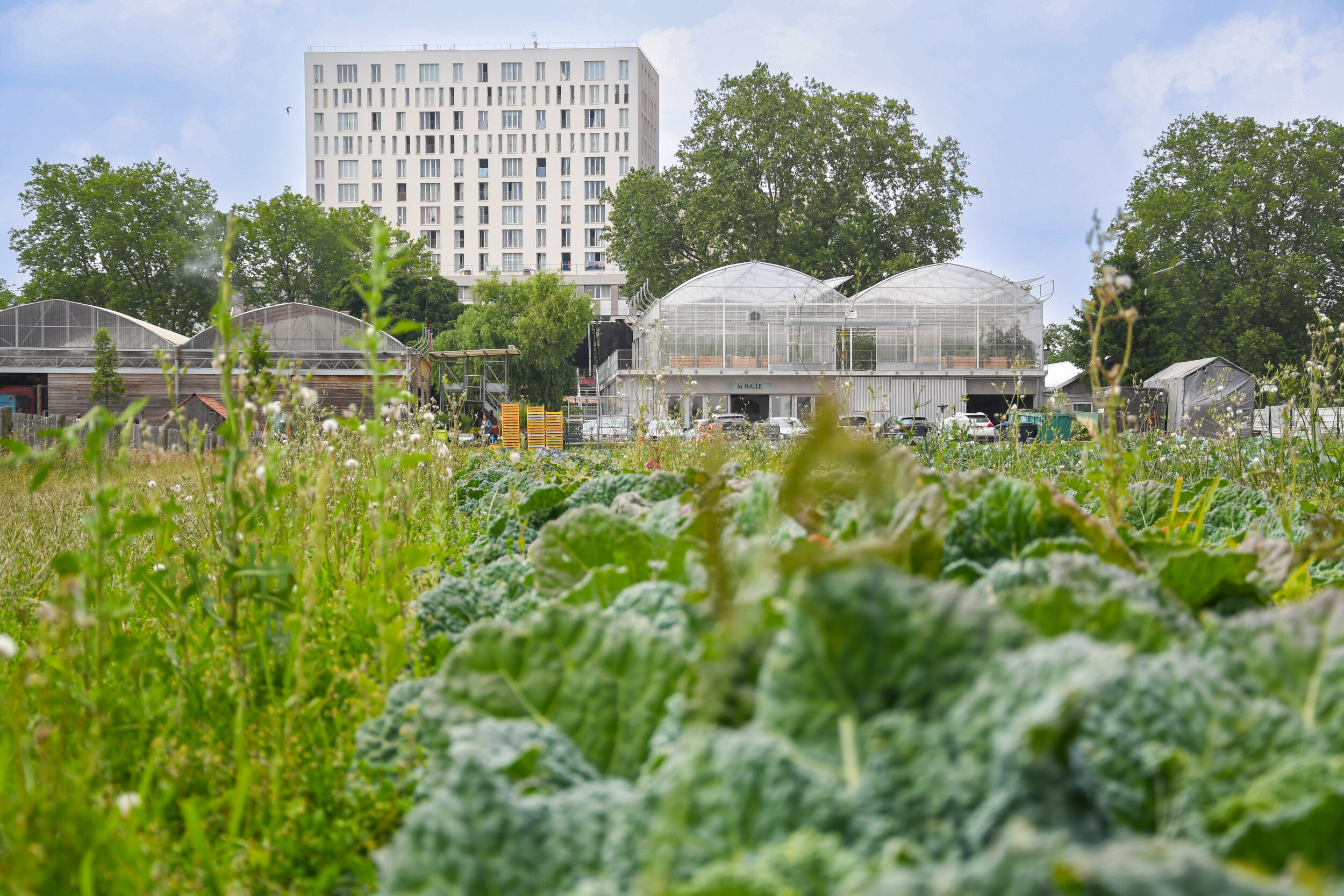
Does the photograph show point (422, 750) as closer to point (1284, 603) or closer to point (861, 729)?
point (861, 729)

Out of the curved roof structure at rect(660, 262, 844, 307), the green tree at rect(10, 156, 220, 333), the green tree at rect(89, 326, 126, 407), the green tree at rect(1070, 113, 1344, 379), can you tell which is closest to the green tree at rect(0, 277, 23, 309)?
the green tree at rect(10, 156, 220, 333)

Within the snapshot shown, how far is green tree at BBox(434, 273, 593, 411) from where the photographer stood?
120 ft

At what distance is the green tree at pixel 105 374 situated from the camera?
2781cm

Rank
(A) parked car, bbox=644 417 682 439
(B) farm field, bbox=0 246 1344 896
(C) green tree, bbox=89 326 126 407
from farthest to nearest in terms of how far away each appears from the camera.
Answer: (C) green tree, bbox=89 326 126 407, (A) parked car, bbox=644 417 682 439, (B) farm field, bbox=0 246 1344 896

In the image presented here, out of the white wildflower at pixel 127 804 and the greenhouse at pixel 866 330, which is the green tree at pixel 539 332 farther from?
the white wildflower at pixel 127 804

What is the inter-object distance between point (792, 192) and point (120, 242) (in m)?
34.0

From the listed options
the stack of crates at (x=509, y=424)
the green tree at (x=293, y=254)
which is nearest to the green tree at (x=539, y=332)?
the green tree at (x=293, y=254)

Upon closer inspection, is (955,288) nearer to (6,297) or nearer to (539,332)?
(539,332)

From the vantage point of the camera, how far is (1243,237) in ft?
125

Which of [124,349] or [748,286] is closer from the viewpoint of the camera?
[124,349]

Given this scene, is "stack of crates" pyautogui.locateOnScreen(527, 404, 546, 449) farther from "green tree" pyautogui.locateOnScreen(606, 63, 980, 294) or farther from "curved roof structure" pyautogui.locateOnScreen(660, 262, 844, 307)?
"green tree" pyautogui.locateOnScreen(606, 63, 980, 294)

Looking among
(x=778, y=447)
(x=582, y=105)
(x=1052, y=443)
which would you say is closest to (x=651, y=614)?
(x=1052, y=443)

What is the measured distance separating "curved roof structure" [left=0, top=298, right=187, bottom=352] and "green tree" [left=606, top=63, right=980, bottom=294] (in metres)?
21.0

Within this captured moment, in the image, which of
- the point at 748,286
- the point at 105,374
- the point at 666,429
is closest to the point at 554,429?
the point at 666,429
